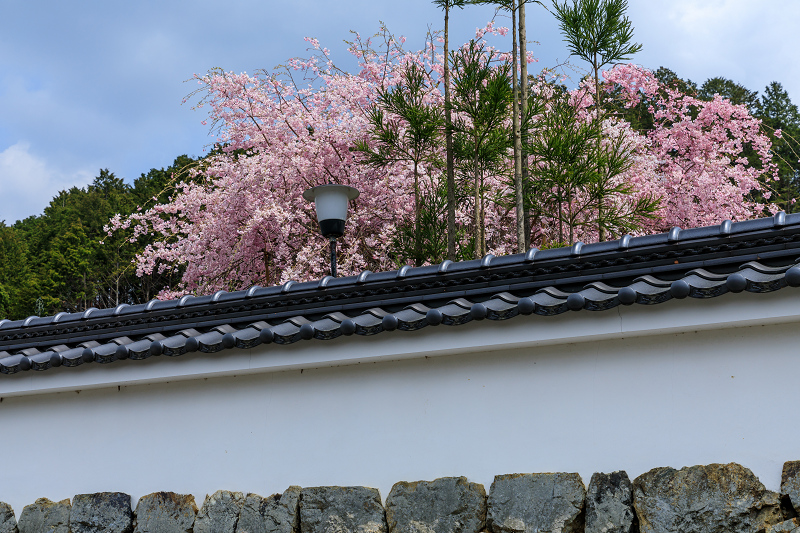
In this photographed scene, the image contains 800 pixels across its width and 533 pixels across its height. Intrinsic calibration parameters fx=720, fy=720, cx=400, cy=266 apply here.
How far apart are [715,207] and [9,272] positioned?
28593 millimetres

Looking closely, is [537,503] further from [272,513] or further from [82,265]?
[82,265]

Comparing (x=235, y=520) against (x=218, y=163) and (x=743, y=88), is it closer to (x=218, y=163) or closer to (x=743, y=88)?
(x=218, y=163)

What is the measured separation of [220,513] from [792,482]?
3113mm

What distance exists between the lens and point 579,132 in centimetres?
873

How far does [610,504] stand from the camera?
351 centimetres

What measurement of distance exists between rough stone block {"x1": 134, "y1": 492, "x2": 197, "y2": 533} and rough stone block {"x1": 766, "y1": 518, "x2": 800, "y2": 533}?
3214 mm

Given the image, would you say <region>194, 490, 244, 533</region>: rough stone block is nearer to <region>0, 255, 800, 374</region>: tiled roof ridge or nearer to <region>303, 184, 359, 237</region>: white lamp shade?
<region>0, 255, 800, 374</region>: tiled roof ridge

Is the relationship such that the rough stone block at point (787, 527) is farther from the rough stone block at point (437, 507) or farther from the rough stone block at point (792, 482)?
the rough stone block at point (437, 507)

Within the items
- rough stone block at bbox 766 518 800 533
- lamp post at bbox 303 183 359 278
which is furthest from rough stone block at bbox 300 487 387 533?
lamp post at bbox 303 183 359 278

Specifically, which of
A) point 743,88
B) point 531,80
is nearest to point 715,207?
point 531,80

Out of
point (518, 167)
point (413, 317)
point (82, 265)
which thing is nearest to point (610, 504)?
Answer: point (413, 317)

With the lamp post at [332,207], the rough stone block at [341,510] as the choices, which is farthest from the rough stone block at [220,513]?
the lamp post at [332,207]

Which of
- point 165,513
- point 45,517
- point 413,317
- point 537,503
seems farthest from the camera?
point 45,517

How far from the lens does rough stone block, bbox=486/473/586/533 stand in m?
3.59
